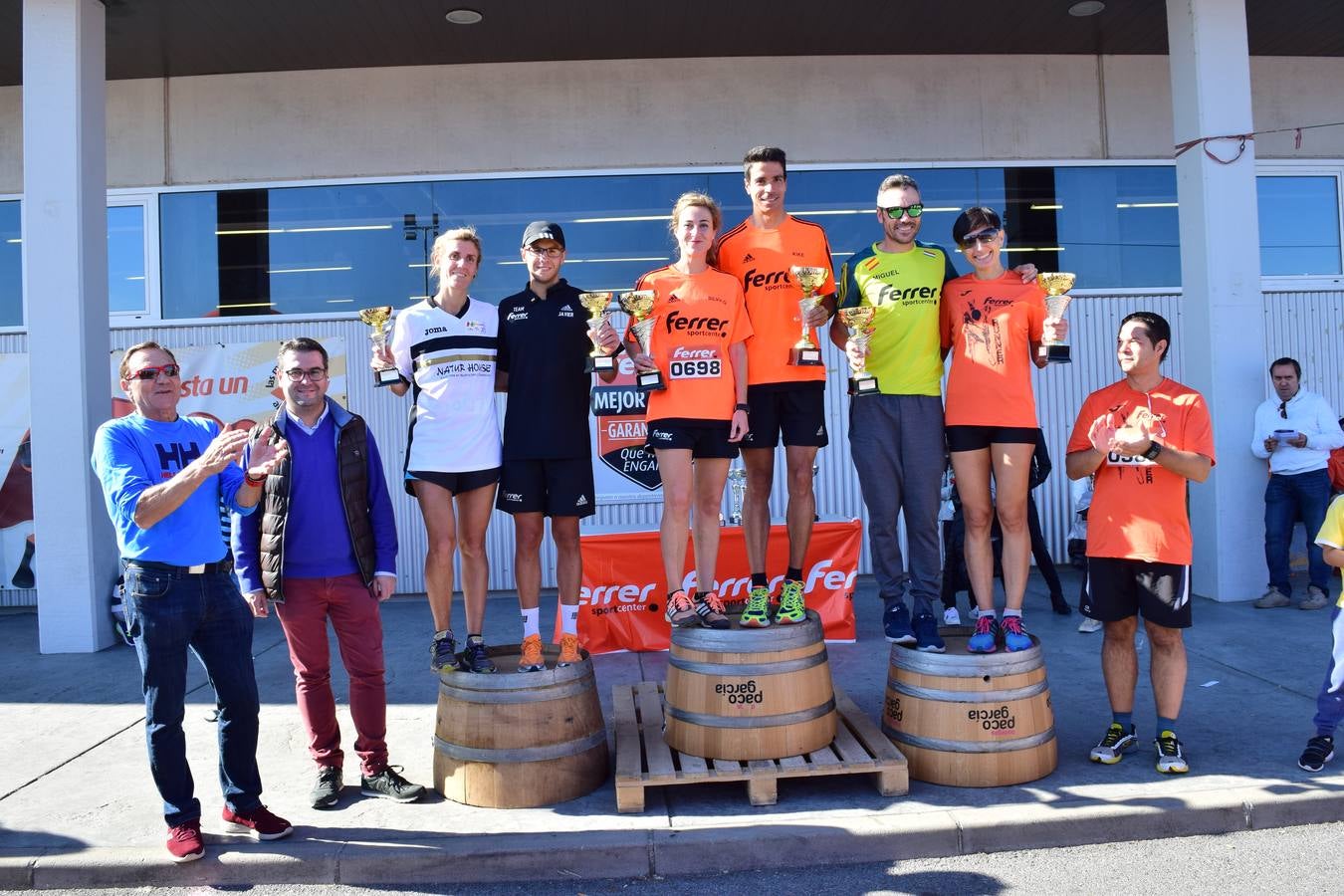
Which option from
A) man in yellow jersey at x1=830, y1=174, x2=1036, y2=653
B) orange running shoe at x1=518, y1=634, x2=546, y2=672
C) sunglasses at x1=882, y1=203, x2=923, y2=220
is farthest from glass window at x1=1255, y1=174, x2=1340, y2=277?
orange running shoe at x1=518, y1=634, x2=546, y2=672

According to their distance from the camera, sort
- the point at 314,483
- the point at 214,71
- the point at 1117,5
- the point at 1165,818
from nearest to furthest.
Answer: the point at 1165,818, the point at 314,483, the point at 1117,5, the point at 214,71

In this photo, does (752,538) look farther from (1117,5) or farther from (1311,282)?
(1311,282)

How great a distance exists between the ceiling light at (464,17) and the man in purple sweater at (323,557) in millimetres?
5623

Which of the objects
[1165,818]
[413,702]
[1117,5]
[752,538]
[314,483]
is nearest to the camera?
[1165,818]

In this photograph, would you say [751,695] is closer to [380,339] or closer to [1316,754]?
[380,339]

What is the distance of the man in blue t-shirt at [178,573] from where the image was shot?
3727 millimetres

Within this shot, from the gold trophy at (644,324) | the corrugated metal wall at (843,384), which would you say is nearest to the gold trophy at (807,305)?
the gold trophy at (644,324)

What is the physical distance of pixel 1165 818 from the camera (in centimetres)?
402

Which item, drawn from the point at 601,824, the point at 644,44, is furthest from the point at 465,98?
the point at 601,824

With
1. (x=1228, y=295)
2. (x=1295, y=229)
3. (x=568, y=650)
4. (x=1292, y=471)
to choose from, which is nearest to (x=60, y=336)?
(x=568, y=650)

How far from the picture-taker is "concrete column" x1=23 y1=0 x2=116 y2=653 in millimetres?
7977

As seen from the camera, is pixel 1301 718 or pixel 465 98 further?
pixel 465 98

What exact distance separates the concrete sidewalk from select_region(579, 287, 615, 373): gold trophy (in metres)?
2.04

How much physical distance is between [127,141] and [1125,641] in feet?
35.0
